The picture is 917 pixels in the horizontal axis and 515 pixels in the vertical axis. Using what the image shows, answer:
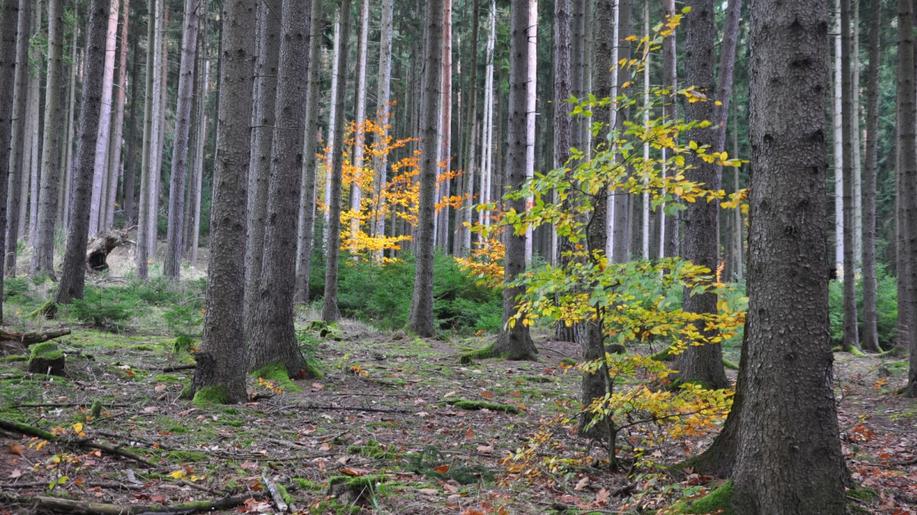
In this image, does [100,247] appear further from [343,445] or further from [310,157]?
[343,445]

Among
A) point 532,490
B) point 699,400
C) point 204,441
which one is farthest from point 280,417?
point 699,400

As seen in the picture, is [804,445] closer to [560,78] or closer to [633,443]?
[633,443]

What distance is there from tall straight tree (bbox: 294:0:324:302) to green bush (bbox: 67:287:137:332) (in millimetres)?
3719

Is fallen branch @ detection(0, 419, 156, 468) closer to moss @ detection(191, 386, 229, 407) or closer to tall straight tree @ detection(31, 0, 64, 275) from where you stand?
moss @ detection(191, 386, 229, 407)

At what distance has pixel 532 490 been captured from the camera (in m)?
4.65

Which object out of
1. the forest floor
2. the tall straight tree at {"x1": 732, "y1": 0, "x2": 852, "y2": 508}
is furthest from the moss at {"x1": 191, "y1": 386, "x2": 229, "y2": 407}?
the tall straight tree at {"x1": 732, "y1": 0, "x2": 852, "y2": 508}

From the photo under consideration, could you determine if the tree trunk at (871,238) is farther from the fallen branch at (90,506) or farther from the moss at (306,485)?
the fallen branch at (90,506)

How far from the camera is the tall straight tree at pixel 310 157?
1312 cm

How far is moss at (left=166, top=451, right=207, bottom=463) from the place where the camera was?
4.70 meters

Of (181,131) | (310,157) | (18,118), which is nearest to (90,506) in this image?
(18,118)

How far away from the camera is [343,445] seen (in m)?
5.54

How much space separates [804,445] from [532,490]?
1940mm

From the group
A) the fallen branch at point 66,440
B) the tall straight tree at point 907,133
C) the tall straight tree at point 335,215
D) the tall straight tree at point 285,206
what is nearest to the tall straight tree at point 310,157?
the tall straight tree at point 335,215

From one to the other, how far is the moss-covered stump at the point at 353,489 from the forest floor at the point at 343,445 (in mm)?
10
